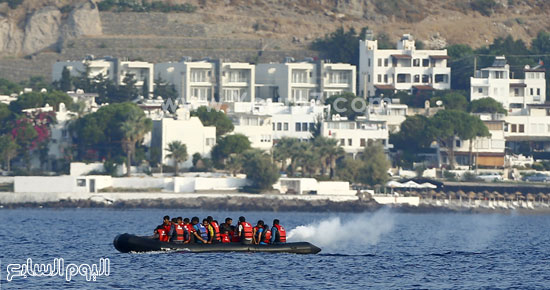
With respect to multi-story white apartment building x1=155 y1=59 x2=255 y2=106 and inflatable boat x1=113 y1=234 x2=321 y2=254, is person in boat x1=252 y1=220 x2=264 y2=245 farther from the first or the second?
multi-story white apartment building x1=155 y1=59 x2=255 y2=106

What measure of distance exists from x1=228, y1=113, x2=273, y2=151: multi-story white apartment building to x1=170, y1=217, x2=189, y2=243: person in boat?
94.9 m

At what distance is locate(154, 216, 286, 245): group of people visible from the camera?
72125 millimetres

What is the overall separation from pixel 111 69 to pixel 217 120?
116 feet

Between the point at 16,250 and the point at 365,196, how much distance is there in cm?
7434

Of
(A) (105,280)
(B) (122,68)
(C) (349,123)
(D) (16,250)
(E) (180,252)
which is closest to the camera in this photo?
(A) (105,280)

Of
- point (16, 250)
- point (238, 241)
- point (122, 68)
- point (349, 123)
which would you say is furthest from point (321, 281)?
point (122, 68)

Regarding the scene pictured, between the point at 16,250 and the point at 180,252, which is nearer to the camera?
the point at 180,252

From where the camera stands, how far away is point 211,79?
19700 cm

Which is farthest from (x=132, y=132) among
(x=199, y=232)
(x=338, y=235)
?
(x=199, y=232)

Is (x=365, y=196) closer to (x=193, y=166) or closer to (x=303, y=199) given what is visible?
(x=303, y=199)

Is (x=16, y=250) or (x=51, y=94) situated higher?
(x=51, y=94)

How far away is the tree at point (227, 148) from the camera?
15862 centimetres

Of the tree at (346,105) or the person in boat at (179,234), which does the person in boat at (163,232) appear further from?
the tree at (346,105)

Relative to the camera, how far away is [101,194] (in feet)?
491
